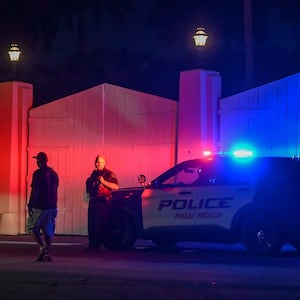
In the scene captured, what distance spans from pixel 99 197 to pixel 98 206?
0.59 ft

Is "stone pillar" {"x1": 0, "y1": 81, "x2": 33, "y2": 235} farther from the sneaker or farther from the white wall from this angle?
the sneaker

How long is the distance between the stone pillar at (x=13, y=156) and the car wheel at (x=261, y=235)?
7.72m

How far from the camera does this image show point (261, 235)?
15328 mm

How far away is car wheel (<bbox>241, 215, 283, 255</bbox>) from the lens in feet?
49.8

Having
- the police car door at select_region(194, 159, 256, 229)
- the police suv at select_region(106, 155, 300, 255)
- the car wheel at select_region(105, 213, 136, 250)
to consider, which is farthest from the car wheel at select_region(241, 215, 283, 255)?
the car wheel at select_region(105, 213, 136, 250)

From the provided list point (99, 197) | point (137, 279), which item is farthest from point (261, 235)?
point (137, 279)

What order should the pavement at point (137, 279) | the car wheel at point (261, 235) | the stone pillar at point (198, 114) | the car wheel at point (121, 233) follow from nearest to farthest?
1. the pavement at point (137, 279)
2. the car wheel at point (261, 235)
3. the car wheel at point (121, 233)
4. the stone pillar at point (198, 114)

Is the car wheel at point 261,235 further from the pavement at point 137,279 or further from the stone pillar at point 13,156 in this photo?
the stone pillar at point 13,156

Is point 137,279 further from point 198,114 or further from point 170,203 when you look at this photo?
point 198,114

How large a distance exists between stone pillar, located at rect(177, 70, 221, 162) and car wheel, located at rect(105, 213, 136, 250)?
2.92 meters

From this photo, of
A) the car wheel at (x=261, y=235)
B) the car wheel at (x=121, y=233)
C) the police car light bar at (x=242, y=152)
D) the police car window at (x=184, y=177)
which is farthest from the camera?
the police car light bar at (x=242, y=152)

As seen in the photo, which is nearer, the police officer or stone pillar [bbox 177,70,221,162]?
the police officer

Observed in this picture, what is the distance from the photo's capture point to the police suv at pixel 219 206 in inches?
599

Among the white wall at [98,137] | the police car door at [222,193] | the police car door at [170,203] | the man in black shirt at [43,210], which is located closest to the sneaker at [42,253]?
the man in black shirt at [43,210]
